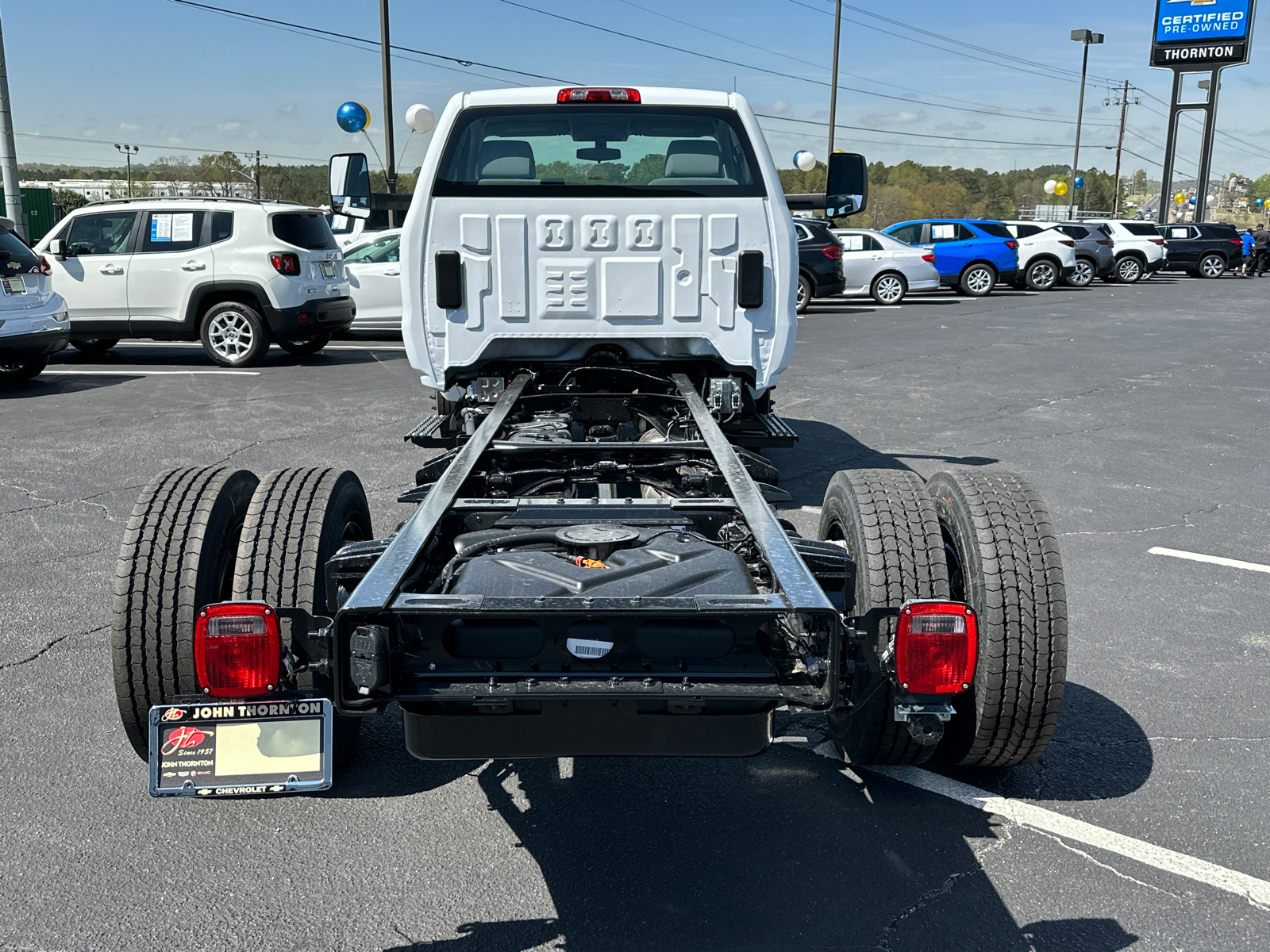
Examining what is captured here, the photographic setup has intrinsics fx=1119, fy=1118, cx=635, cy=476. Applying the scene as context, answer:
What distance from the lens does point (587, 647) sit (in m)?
2.57

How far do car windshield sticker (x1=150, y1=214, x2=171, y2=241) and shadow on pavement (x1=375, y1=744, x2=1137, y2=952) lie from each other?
36.7 ft

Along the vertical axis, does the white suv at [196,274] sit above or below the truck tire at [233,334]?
above

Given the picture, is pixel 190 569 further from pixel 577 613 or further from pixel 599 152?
pixel 599 152

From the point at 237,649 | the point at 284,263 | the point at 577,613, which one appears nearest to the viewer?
the point at 577,613

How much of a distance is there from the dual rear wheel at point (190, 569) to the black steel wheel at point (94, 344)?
451 inches

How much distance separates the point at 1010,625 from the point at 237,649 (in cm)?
200

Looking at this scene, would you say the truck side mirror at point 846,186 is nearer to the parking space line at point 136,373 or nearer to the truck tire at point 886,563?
the truck tire at point 886,563

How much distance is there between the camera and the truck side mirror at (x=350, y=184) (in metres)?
6.33

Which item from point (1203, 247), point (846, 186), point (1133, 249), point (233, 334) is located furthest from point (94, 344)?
point (1203, 247)

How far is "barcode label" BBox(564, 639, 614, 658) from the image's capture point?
257cm

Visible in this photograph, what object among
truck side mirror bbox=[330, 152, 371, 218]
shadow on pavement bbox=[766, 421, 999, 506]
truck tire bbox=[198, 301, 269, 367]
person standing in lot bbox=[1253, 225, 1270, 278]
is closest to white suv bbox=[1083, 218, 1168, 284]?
person standing in lot bbox=[1253, 225, 1270, 278]

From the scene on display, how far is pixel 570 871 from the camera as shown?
2965 millimetres

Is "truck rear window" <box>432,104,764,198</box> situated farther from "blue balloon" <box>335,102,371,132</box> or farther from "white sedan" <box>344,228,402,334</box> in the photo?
"blue balloon" <box>335,102,371,132</box>

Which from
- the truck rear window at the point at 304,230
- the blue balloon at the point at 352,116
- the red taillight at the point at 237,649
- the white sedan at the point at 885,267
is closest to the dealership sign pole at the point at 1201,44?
the white sedan at the point at 885,267
